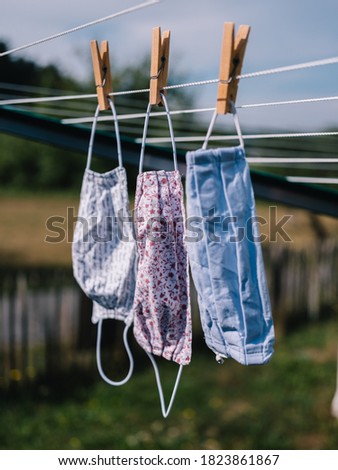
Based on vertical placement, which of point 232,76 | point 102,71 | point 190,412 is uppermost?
point 102,71

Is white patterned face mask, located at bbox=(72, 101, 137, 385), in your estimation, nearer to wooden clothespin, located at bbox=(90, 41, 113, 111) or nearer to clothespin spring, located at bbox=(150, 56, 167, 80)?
wooden clothespin, located at bbox=(90, 41, 113, 111)

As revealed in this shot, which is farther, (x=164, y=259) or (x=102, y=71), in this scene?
(x=102, y=71)

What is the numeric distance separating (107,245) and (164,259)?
0.80 feet

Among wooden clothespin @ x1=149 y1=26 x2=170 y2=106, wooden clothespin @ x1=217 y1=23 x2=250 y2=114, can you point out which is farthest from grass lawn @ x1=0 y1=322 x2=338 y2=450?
wooden clothespin @ x1=217 y1=23 x2=250 y2=114

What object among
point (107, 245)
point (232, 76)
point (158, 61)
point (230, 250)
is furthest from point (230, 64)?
point (107, 245)

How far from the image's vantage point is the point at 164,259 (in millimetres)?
1347

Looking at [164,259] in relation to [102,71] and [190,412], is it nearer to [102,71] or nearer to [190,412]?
[102,71]

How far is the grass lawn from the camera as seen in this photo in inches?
138

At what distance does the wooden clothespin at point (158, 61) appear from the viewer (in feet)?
4.30

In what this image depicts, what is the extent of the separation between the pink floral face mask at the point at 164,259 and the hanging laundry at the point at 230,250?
14 centimetres

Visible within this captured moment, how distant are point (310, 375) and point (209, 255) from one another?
11.8 feet

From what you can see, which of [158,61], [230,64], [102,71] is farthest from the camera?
[102,71]

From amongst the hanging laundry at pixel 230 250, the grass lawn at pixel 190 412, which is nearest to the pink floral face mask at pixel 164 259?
the hanging laundry at pixel 230 250

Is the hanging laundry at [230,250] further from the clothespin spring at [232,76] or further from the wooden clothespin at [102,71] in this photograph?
the wooden clothespin at [102,71]
